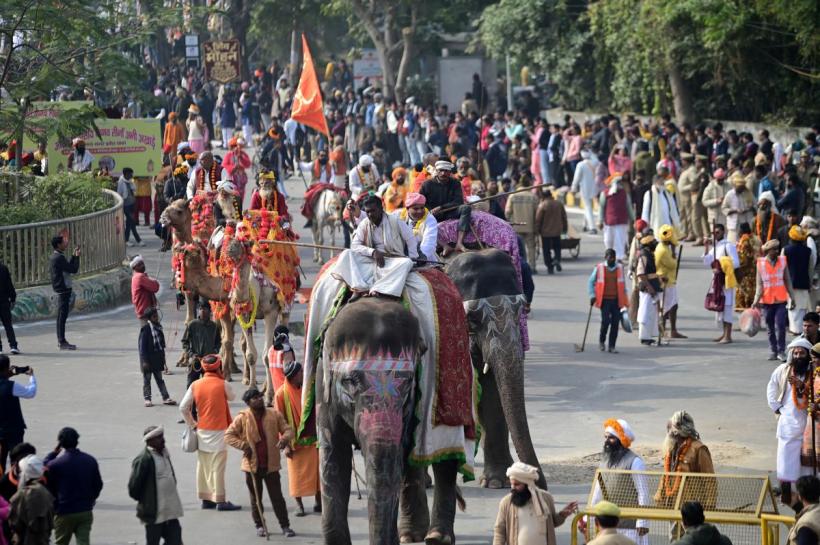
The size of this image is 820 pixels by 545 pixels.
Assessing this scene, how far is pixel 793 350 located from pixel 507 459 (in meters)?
2.63

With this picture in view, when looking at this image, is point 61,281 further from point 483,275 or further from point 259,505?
point 259,505

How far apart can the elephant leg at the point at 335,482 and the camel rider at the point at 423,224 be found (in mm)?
2975

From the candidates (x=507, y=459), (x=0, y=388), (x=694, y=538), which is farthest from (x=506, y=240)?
(x=694, y=538)

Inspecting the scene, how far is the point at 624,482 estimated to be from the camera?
40.4 feet

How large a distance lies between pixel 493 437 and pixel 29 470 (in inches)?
187

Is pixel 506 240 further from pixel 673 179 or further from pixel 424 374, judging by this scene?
pixel 673 179

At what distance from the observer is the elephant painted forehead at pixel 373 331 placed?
12.0 meters

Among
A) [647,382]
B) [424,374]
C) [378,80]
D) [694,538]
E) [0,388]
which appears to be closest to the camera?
[694,538]

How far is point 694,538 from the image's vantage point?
1050cm

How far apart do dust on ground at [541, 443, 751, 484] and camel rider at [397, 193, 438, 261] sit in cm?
222

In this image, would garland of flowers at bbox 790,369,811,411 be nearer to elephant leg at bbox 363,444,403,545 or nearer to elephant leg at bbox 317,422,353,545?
elephant leg at bbox 317,422,353,545

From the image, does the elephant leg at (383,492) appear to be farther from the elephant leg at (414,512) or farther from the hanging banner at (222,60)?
the hanging banner at (222,60)

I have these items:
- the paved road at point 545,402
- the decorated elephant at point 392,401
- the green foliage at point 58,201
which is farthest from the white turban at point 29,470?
the green foliage at point 58,201

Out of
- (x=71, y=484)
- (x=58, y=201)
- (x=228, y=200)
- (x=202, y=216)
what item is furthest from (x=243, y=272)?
(x=71, y=484)
